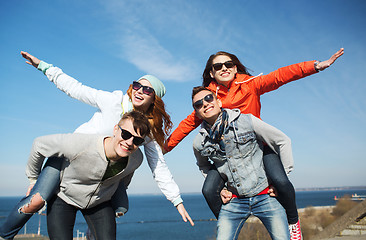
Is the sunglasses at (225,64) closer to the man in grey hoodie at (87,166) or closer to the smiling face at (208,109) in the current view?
the smiling face at (208,109)

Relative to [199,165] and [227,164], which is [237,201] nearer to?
[227,164]

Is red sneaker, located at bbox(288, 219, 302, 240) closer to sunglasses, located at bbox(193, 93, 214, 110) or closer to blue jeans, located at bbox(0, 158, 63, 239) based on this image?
sunglasses, located at bbox(193, 93, 214, 110)

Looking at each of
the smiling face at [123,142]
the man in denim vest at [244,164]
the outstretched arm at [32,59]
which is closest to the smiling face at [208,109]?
the man in denim vest at [244,164]

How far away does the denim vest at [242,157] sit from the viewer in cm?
338

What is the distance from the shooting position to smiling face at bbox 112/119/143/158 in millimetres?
3182

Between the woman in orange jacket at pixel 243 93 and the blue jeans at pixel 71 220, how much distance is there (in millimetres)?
1259

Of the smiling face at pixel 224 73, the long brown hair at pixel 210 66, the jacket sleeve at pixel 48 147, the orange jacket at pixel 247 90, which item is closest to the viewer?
the jacket sleeve at pixel 48 147

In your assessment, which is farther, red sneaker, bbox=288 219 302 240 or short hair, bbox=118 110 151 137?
red sneaker, bbox=288 219 302 240

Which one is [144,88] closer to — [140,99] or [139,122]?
[140,99]

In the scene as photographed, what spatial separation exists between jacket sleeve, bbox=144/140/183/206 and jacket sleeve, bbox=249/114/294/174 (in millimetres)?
1359

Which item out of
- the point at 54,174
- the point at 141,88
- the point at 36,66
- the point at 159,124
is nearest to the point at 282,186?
the point at 159,124

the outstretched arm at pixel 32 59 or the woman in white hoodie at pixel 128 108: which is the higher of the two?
the outstretched arm at pixel 32 59

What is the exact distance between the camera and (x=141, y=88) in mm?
3867

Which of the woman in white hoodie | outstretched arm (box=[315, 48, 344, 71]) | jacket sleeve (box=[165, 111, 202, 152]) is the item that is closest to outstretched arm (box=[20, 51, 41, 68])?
the woman in white hoodie
